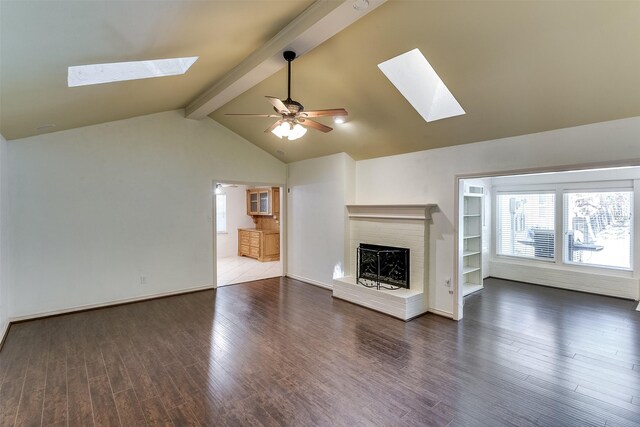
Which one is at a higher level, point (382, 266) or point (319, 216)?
point (319, 216)

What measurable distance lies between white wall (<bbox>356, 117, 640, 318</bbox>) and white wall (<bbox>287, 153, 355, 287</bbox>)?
0.37 m

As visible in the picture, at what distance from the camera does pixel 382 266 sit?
507cm

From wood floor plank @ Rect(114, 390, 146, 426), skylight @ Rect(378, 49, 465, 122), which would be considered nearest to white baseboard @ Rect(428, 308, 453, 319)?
skylight @ Rect(378, 49, 465, 122)

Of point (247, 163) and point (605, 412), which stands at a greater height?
point (247, 163)

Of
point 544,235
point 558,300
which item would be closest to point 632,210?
point 544,235

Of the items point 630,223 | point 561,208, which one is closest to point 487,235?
point 561,208

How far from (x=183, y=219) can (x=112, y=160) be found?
1.48 m

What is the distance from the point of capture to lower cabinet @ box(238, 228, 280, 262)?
8852mm

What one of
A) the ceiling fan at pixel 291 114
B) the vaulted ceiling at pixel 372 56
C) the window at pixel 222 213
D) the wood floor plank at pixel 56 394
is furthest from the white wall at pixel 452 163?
the window at pixel 222 213

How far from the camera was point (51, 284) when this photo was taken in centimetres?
444

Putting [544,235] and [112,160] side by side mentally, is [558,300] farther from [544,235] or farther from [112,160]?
[112,160]

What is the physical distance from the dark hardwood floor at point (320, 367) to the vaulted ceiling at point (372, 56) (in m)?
2.56

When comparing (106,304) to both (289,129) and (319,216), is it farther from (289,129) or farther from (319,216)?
(289,129)

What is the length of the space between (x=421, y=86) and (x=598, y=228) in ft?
16.3
